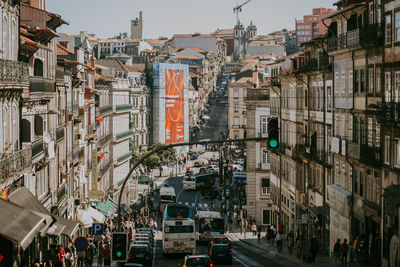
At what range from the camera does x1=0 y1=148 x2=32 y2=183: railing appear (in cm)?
2664

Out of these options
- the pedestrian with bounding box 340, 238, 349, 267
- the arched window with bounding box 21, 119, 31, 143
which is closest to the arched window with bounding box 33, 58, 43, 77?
the arched window with bounding box 21, 119, 31, 143

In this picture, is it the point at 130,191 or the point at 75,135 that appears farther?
the point at 130,191

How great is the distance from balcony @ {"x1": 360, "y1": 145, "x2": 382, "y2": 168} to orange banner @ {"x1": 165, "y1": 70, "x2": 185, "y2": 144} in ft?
310

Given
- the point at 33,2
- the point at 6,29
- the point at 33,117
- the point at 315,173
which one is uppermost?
the point at 33,2

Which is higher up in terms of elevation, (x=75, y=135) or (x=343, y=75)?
(x=343, y=75)

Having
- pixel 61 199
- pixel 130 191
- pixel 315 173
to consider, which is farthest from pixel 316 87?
pixel 130 191

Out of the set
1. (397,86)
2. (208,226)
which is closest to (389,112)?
(397,86)

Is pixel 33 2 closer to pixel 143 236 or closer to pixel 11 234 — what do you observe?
pixel 143 236

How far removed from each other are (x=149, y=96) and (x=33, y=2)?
295 feet

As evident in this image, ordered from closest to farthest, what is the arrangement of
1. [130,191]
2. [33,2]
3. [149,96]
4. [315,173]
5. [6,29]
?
1. [6,29]
2. [33,2]
3. [315,173]
4. [130,191]
5. [149,96]

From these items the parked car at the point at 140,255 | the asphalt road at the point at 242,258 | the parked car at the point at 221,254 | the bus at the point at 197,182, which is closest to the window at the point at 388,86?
the asphalt road at the point at 242,258

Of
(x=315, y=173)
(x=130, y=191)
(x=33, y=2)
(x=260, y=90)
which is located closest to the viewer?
(x=33, y=2)

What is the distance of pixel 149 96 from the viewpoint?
132 m

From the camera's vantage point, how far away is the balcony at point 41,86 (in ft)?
114
